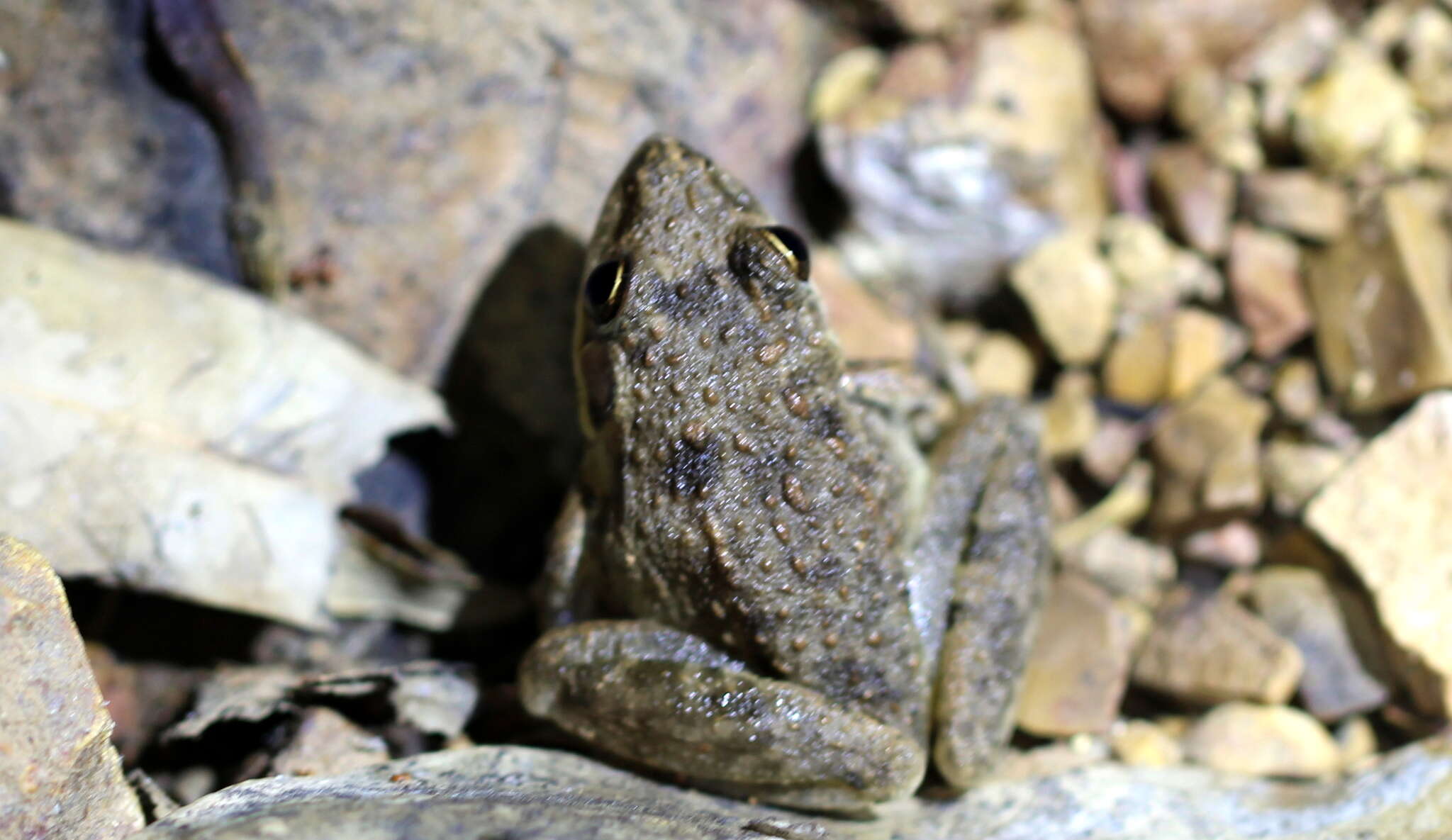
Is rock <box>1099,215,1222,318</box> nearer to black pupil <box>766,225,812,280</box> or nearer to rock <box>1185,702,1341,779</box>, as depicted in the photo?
rock <box>1185,702,1341,779</box>

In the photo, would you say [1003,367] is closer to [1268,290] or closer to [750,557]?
[1268,290]

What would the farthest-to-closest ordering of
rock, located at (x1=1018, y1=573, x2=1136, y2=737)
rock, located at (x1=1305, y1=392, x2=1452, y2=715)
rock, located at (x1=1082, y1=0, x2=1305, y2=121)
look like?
rock, located at (x1=1082, y1=0, x2=1305, y2=121)
rock, located at (x1=1018, y1=573, x2=1136, y2=737)
rock, located at (x1=1305, y1=392, x2=1452, y2=715)

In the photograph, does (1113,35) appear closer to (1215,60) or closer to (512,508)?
(1215,60)

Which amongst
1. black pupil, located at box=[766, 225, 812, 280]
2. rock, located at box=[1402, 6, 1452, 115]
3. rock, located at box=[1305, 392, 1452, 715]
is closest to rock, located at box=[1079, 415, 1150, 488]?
rock, located at box=[1305, 392, 1452, 715]

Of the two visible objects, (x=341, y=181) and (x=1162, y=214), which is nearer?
(x=341, y=181)

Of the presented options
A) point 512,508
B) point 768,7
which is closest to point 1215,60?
point 768,7

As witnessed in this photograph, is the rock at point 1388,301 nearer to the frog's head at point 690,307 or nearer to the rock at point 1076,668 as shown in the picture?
the rock at point 1076,668

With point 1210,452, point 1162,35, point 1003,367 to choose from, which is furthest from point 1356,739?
point 1162,35
